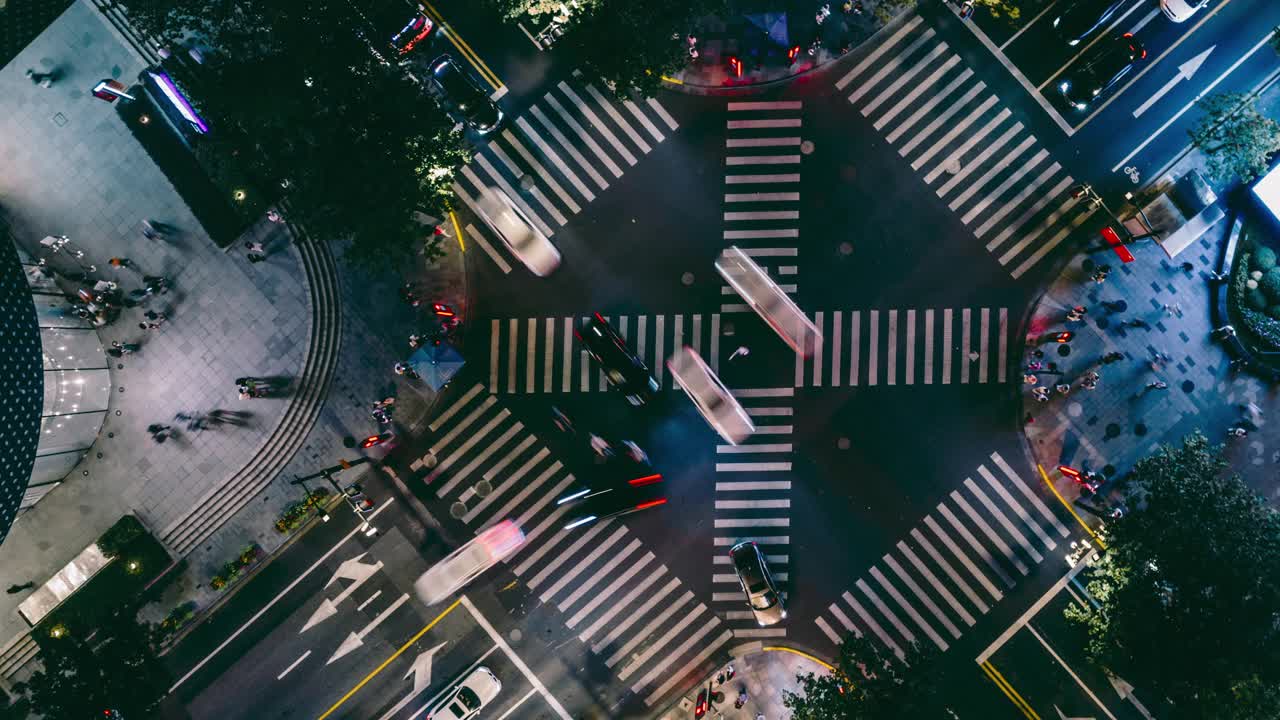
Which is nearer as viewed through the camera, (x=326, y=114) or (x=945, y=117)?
(x=326, y=114)

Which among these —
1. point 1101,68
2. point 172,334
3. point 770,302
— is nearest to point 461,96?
point 770,302

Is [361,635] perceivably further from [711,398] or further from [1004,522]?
[1004,522]

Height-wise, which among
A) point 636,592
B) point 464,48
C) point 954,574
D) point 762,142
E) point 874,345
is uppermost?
point 464,48

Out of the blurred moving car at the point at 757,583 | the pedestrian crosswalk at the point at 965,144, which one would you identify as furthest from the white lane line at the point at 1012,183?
the blurred moving car at the point at 757,583

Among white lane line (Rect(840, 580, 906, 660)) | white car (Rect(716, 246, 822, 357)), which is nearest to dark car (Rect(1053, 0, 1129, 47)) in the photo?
white car (Rect(716, 246, 822, 357))

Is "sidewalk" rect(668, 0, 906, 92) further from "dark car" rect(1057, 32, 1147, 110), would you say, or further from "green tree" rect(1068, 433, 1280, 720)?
"green tree" rect(1068, 433, 1280, 720)

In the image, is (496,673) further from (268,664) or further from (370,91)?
(370,91)
